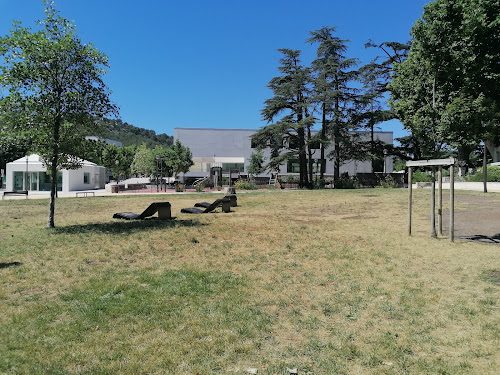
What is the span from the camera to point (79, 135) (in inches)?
442

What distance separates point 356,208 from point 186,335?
13.8 meters

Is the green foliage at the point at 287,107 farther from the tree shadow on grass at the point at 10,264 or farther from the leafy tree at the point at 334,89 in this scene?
the tree shadow on grass at the point at 10,264

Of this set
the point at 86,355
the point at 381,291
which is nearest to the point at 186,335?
the point at 86,355

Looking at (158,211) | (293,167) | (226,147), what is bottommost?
(158,211)

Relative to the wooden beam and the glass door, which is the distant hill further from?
the wooden beam

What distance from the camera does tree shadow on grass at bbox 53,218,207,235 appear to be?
1029 cm

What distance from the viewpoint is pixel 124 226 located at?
442 inches

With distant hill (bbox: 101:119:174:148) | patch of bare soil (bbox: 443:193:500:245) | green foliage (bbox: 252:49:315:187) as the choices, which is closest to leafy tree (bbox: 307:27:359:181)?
green foliage (bbox: 252:49:315:187)

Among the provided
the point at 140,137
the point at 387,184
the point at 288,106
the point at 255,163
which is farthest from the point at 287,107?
the point at 140,137

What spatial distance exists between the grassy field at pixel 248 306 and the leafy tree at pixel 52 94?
3.46 metres

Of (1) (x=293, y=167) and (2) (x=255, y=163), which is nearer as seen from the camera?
(2) (x=255, y=163)

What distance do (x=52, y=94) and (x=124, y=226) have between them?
442 centimetres

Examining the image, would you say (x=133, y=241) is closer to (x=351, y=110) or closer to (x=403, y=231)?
(x=403, y=231)

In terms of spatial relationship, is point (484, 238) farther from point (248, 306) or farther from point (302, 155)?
point (302, 155)
